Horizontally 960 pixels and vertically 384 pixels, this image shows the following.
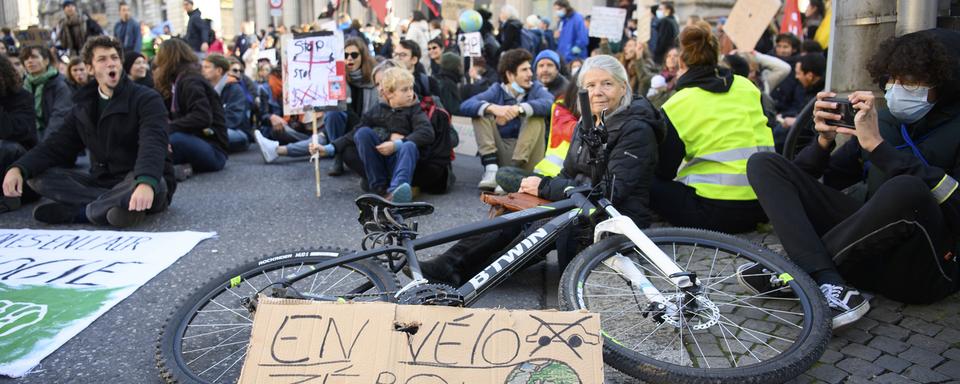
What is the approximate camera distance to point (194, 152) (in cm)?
826

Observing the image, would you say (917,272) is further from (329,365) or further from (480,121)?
(480,121)

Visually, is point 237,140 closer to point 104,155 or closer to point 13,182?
point 104,155

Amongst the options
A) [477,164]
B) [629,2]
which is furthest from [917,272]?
[629,2]

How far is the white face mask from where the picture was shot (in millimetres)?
3574

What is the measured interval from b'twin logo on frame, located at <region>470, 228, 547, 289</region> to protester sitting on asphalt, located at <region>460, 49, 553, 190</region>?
3.84 meters

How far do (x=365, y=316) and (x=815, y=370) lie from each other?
1.79 metres

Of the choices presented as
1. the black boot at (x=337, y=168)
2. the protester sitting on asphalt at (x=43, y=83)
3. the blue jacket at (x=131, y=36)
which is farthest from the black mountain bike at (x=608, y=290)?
the blue jacket at (x=131, y=36)

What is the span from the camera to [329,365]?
248 cm

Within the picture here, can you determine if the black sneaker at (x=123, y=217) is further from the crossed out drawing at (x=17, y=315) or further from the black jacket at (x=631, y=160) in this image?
the black jacket at (x=631, y=160)

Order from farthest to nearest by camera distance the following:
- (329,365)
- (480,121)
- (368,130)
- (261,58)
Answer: (261,58)
(480,121)
(368,130)
(329,365)

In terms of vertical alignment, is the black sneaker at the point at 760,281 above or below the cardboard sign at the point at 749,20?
below

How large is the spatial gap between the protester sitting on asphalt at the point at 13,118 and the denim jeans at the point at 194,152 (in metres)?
1.24

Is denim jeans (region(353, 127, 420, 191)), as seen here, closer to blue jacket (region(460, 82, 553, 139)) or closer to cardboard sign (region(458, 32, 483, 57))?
blue jacket (region(460, 82, 553, 139))

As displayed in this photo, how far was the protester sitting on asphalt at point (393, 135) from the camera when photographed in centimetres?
680
